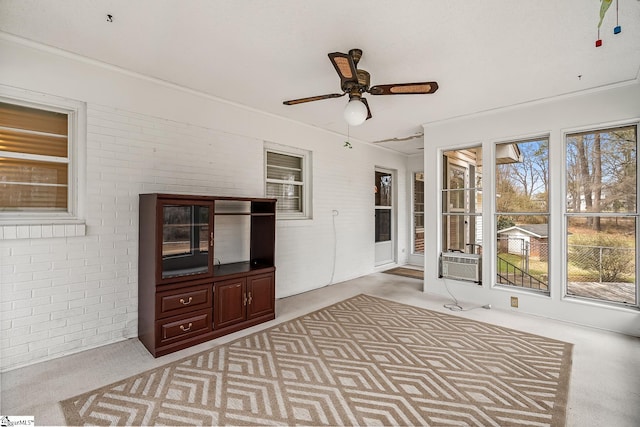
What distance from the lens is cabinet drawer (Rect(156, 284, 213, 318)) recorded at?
9.26 ft

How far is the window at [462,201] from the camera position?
4.60 meters

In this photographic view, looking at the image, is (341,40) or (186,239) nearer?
(341,40)

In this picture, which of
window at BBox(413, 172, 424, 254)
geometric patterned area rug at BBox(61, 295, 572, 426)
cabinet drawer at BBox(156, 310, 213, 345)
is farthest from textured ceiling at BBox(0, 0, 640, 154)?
window at BBox(413, 172, 424, 254)

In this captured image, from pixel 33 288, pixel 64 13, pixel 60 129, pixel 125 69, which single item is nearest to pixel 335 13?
pixel 64 13

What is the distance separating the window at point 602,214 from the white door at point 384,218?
11.4 ft

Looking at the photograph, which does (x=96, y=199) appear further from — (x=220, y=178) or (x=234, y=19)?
(x=234, y=19)

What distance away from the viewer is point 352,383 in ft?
7.75

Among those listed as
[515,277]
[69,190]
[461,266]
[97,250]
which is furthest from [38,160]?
[515,277]

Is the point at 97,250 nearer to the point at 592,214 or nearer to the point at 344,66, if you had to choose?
the point at 344,66

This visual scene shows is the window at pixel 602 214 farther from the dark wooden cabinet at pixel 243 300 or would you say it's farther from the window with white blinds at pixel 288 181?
the dark wooden cabinet at pixel 243 300

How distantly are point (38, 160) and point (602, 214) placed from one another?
5807 mm

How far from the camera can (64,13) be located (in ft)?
7.36

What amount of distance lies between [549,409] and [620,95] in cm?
340

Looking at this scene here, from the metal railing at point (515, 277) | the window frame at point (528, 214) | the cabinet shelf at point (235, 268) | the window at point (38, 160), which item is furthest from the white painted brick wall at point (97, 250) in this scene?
the metal railing at point (515, 277)
